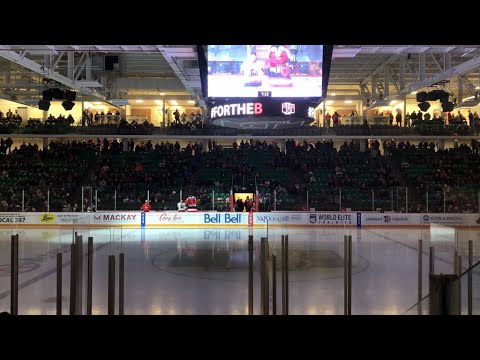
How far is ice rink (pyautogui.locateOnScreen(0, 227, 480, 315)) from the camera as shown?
26.8 feet

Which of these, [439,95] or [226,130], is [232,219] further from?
[439,95]

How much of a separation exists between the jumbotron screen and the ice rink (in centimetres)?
416

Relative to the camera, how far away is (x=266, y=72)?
11.8 m

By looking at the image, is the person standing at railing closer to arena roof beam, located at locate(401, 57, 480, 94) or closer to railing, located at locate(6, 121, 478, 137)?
railing, located at locate(6, 121, 478, 137)

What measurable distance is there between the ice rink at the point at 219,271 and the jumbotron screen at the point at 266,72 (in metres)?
4.16

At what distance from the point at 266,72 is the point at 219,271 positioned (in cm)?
502

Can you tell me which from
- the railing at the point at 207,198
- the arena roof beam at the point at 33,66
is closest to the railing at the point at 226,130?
the arena roof beam at the point at 33,66

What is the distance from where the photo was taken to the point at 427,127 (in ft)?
97.3

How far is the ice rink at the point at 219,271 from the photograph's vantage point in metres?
8.17

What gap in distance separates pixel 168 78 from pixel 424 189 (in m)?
18.2

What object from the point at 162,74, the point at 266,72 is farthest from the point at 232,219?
the point at 162,74
